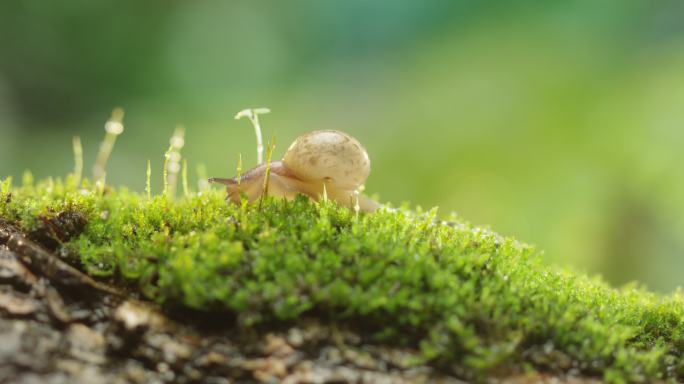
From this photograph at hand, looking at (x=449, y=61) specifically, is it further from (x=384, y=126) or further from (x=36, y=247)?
(x=36, y=247)

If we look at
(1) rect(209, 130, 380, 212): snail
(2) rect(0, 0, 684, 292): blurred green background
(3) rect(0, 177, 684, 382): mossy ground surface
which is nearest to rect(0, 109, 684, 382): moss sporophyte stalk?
(3) rect(0, 177, 684, 382): mossy ground surface

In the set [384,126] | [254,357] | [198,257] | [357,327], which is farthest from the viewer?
[384,126]

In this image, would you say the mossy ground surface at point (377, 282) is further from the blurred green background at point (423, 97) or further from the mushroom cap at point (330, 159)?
the blurred green background at point (423, 97)

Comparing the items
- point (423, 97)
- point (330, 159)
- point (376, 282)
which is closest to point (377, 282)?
point (376, 282)

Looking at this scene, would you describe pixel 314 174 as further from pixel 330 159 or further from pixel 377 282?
pixel 377 282

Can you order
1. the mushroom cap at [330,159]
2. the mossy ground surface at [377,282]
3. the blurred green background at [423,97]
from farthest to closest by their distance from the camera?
the blurred green background at [423,97], the mushroom cap at [330,159], the mossy ground surface at [377,282]

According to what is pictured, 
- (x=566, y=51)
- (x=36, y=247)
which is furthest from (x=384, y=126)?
(x=36, y=247)

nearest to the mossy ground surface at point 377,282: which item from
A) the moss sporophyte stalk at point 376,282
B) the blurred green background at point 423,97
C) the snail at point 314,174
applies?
the moss sporophyte stalk at point 376,282
